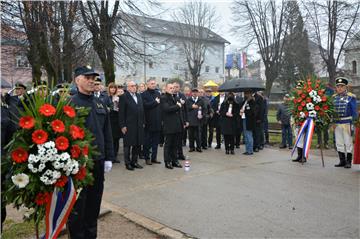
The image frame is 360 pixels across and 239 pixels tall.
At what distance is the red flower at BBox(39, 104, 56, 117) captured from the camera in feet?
10.8

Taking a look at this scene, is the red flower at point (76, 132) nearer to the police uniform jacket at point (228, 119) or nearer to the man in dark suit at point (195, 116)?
the police uniform jacket at point (228, 119)

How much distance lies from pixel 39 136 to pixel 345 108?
783 centimetres

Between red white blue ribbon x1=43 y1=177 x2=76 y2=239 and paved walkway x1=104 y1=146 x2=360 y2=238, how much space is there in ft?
5.51

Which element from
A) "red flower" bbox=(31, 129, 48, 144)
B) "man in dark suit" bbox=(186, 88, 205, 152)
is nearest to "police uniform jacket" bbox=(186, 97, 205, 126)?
"man in dark suit" bbox=(186, 88, 205, 152)

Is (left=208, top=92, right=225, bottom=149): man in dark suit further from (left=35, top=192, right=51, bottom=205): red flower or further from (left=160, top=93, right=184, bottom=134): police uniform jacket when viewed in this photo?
(left=35, top=192, right=51, bottom=205): red flower

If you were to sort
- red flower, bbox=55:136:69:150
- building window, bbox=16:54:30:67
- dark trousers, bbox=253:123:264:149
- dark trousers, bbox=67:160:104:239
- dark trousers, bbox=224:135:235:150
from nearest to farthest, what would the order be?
red flower, bbox=55:136:69:150 → dark trousers, bbox=67:160:104:239 → dark trousers, bbox=224:135:235:150 → dark trousers, bbox=253:123:264:149 → building window, bbox=16:54:30:67

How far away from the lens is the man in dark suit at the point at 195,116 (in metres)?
11.2

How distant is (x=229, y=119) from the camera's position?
10734mm

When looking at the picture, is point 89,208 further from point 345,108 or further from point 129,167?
point 345,108

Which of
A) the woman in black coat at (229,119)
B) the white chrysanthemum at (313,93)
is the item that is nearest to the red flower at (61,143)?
the white chrysanthemum at (313,93)

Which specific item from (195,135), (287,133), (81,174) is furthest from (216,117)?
(81,174)

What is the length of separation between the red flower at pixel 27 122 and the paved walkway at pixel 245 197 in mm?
2447

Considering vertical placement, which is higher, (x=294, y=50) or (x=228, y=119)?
(x=294, y=50)

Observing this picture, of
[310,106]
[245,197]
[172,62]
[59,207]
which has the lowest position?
[245,197]
